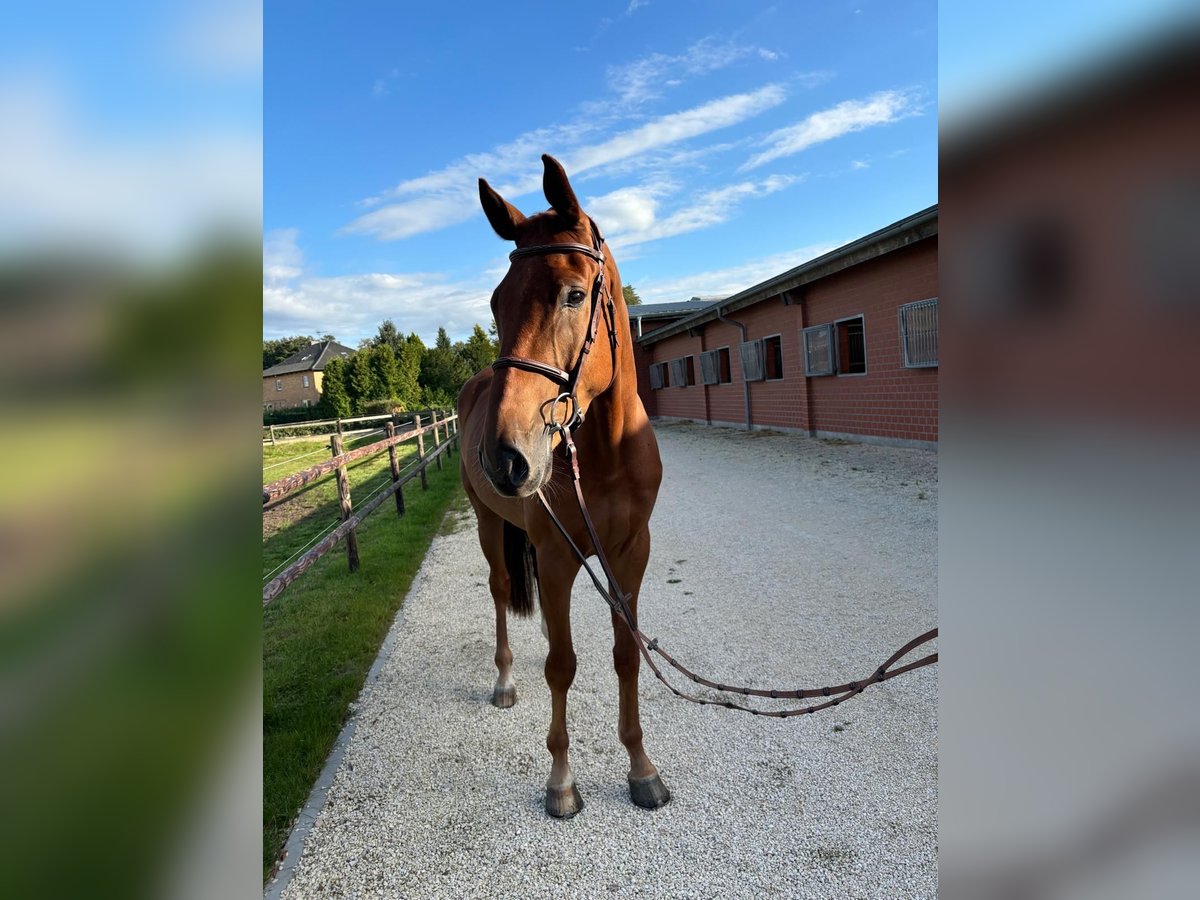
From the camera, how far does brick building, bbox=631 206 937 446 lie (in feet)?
29.9

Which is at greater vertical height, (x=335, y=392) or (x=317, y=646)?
(x=335, y=392)

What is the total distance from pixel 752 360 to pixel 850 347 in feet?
10.8

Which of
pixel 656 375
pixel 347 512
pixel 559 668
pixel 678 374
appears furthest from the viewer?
pixel 656 375

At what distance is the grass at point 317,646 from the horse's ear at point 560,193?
2437mm

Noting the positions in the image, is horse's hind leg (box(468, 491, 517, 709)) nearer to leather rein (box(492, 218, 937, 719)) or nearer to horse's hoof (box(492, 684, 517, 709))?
horse's hoof (box(492, 684, 517, 709))

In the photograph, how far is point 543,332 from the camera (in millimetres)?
1882

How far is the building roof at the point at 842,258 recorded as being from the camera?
8523 millimetres

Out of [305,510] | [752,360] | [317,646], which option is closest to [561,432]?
[317,646]

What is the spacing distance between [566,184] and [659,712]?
243cm

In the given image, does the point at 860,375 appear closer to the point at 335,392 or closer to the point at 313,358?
the point at 335,392

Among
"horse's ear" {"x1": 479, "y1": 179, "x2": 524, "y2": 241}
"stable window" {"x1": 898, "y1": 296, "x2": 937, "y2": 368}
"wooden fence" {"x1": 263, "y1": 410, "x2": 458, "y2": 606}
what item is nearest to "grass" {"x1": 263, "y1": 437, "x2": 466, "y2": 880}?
"wooden fence" {"x1": 263, "y1": 410, "x2": 458, "y2": 606}

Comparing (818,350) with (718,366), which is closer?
(818,350)
